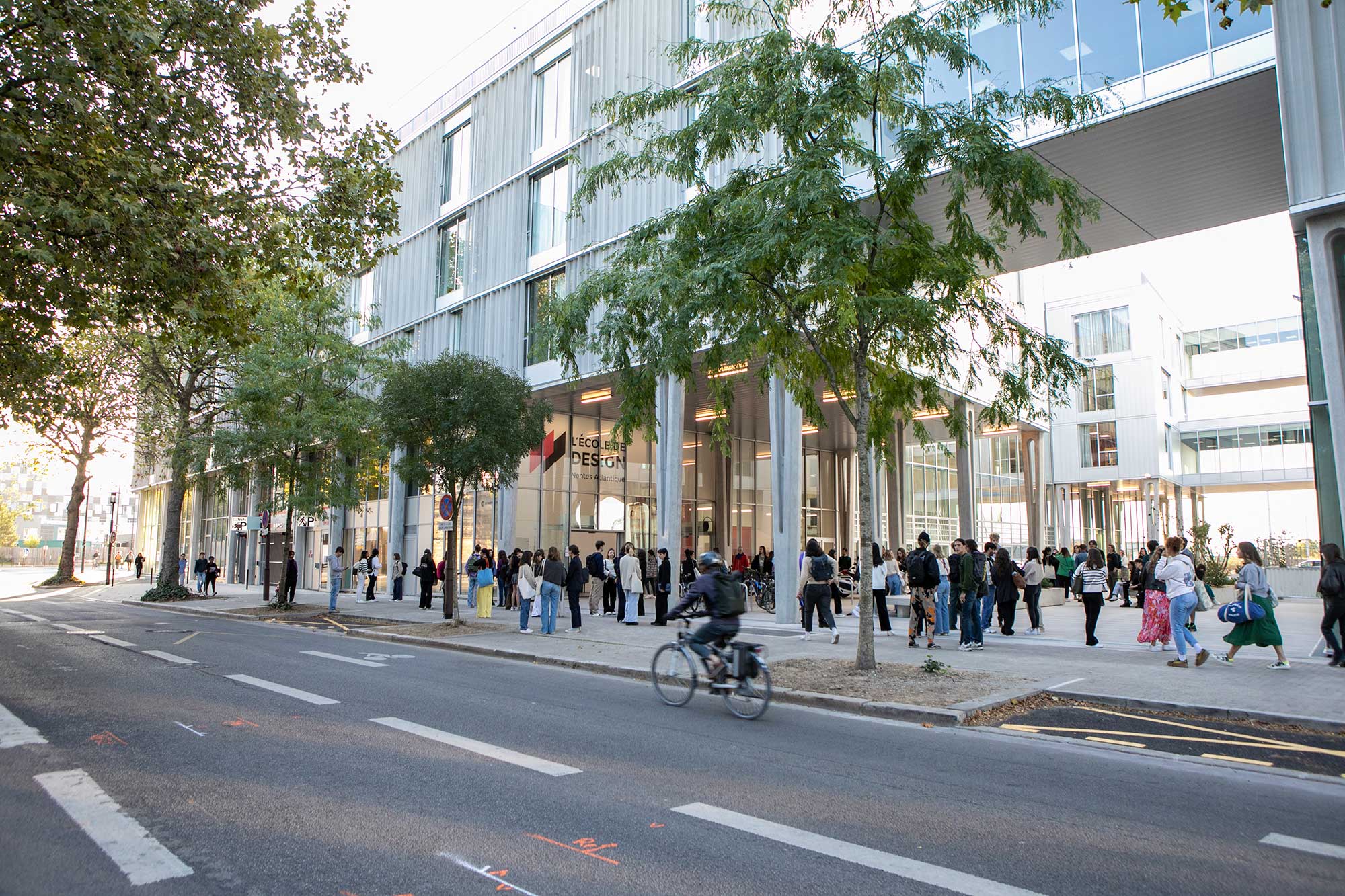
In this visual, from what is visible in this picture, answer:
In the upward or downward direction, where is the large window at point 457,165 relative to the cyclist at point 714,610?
upward

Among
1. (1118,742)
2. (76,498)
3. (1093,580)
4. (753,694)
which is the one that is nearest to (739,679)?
(753,694)

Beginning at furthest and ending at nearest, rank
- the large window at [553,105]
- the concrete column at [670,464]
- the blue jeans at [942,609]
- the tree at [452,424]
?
1. the large window at [553,105]
2. the concrete column at [670,464]
3. the tree at [452,424]
4. the blue jeans at [942,609]

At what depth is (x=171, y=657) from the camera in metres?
12.7

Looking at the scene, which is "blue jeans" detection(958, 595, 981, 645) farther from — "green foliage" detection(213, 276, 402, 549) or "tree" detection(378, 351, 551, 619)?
"green foliage" detection(213, 276, 402, 549)

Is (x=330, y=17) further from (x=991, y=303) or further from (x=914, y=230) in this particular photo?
(x=991, y=303)

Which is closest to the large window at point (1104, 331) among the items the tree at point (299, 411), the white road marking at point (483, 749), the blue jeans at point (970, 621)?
the blue jeans at point (970, 621)

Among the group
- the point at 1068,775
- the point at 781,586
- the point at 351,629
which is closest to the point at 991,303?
the point at 1068,775

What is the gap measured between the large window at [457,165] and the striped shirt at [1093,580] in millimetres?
23625

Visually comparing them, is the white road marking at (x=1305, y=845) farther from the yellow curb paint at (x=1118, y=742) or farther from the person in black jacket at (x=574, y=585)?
the person in black jacket at (x=574, y=585)

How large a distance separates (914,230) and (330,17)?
9.01 metres

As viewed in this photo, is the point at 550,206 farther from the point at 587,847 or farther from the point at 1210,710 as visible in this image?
the point at 587,847

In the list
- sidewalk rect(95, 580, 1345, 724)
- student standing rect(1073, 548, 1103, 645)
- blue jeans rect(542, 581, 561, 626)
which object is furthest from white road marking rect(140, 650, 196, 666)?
student standing rect(1073, 548, 1103, 645)

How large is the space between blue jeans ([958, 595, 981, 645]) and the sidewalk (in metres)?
0.36

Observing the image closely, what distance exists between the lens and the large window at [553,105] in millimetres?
26422
